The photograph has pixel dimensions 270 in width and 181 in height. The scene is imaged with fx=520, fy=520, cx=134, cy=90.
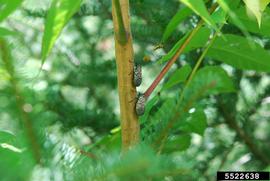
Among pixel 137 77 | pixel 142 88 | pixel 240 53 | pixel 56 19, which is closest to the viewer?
pixel 56 19

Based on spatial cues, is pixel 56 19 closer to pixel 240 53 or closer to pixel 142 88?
pixel 240 53

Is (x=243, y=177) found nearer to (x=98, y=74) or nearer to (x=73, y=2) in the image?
(x=73, y=2)

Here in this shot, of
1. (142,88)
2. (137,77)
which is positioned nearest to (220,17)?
(137,77)

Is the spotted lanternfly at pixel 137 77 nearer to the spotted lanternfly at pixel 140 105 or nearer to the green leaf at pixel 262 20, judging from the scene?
the spotted lanternfly at pixel 140 105

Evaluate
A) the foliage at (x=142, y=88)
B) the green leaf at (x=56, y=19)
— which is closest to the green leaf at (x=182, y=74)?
Result: the foliage at (x=142, y=88)

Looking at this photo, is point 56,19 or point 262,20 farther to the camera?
point 262,20

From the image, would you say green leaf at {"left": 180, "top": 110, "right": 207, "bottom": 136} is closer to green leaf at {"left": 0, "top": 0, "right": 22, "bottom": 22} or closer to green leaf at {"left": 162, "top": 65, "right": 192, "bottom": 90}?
green leaf at {"left": 162, "top": 65, "right": 192, "bottom": 90}

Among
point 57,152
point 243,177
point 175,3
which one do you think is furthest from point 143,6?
point 57,152
